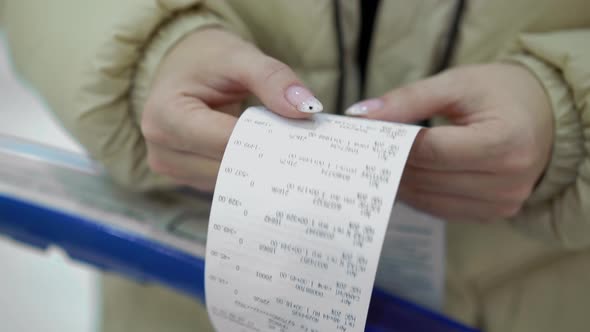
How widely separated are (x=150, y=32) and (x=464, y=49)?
24 centimetres

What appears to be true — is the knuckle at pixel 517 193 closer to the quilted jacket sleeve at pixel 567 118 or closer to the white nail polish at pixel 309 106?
the quilted jacket sleeve at pixel 567 118

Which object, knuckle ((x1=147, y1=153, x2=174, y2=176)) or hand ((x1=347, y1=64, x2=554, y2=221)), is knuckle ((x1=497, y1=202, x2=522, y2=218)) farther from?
knuckle ((x1=147, y1=153, x2=174, y2=176))

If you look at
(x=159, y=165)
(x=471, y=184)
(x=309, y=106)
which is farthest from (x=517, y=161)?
(x=159, y=165)

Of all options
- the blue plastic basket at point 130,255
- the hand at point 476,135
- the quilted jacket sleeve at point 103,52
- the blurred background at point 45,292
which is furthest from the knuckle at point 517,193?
the blurred background at point 45,292

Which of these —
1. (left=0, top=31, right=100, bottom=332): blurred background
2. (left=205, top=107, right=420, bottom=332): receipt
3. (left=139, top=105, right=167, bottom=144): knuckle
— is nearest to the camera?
(left=205, top=107, right=420, bottom=332): receipt

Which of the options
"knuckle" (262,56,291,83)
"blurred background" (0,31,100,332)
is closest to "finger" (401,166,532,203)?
"knuckle" (262,56,291,83)

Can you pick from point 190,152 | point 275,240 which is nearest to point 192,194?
point 190,152

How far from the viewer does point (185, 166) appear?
1.19ft

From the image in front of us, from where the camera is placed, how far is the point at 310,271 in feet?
0.84

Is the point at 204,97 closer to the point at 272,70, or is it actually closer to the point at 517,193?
the point at 272,70

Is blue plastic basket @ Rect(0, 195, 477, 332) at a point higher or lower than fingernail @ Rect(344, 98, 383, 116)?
lower

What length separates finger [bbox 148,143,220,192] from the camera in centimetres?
35

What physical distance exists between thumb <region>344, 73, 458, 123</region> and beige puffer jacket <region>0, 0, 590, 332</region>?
0.07m

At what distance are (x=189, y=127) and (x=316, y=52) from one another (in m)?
0.14
